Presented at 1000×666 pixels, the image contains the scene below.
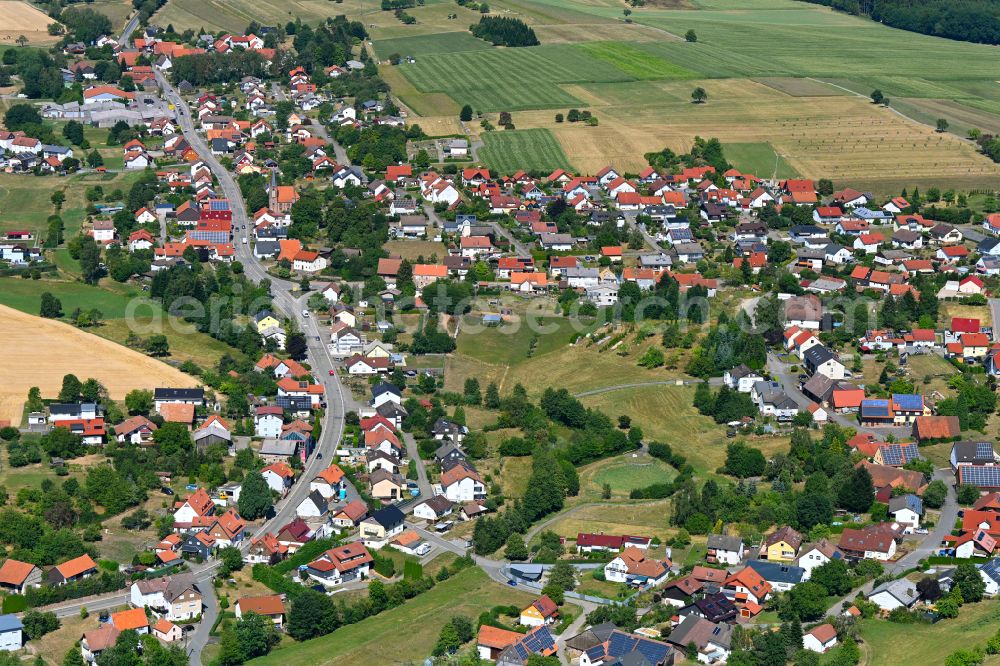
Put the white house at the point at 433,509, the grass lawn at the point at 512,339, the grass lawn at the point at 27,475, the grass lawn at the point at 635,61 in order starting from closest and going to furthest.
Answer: the grass lawn at the point at 27,475 < the white house at the point at 433,509 < the grass lawn at the point at 512,339 < the grass lawn at the point at 635,61

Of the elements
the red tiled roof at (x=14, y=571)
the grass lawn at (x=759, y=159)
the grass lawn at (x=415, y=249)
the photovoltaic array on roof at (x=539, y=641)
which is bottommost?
the red tiled roof at (x=14, y=571)

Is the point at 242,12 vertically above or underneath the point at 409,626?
above

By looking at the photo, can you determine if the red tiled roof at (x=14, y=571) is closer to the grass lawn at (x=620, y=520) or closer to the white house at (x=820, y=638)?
the grass lawn at (x=620, y=520)

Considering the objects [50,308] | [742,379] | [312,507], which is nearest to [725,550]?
[312,507]

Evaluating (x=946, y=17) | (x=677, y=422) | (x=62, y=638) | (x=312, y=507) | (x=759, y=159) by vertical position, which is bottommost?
(x=62, y=638)

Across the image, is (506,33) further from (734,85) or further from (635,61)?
(734,85)

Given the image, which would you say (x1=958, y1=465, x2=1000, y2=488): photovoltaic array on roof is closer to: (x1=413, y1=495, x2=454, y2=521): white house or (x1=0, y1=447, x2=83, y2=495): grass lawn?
(x1=413, y1=495, x2=454, y2=521): white house

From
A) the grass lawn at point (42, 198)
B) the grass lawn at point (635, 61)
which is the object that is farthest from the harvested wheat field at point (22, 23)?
the grass lawn at point (635, 61)

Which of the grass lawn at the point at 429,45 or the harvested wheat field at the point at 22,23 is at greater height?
the grass lawn at the point at 429,45
